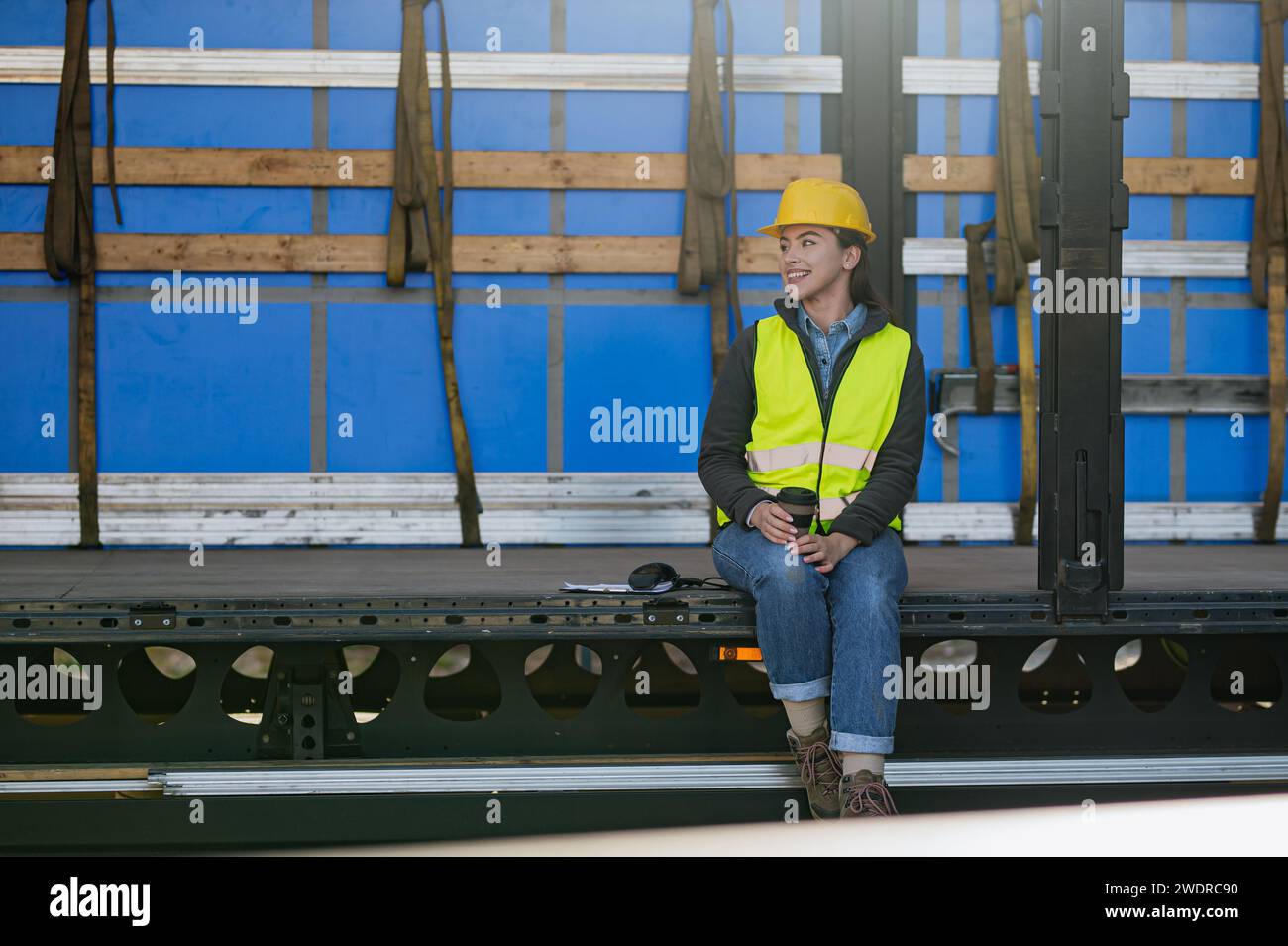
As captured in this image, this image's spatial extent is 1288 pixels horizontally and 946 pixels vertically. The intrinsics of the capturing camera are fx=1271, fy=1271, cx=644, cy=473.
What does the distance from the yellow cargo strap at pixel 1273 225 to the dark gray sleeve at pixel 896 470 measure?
2.78 m

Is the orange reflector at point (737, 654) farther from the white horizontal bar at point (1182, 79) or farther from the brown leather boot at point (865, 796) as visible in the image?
the white horizontal bar at point (1182, 79)

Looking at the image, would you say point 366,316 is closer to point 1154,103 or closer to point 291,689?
point 291,689

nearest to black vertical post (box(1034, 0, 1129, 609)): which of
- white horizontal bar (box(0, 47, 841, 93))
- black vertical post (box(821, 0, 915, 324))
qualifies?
black vertical post (box(821, 0, 915, 324))

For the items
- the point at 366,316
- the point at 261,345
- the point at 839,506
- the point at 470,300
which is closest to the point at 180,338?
the point at 261,345

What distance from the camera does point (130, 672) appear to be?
15.0 ft

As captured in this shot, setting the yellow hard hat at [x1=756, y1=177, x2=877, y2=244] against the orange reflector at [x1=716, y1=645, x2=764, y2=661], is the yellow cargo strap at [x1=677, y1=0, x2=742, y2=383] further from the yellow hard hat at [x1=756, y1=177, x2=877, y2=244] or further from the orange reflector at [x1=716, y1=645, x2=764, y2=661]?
the orange reflector at [x1=716, y1=645, x2=764, y2=661]

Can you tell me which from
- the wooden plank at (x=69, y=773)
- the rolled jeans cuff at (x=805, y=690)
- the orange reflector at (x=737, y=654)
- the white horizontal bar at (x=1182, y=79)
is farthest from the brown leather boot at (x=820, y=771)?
the white horizontal bar at (x=1182, y=79)

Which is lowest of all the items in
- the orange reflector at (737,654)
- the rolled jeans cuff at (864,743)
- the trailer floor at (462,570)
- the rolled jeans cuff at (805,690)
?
the rolled jeans cuff at (864,743)

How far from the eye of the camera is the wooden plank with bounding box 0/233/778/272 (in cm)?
547

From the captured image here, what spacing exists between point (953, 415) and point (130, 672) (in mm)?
3583

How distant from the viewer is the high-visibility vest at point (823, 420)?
11.8 feet

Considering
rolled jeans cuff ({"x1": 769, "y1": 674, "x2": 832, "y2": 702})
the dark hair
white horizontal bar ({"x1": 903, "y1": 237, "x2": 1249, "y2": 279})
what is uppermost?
white horizontal bar ({"x1": 903, "y1": 237, "x2": 1249, "y2": 279})

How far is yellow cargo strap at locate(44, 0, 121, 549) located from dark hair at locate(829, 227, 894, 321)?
3.37 metres

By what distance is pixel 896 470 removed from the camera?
11.8ft
